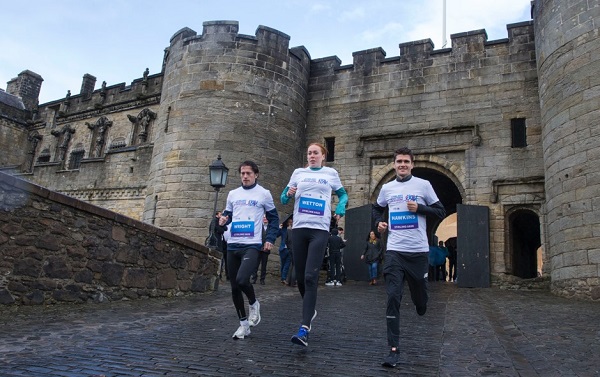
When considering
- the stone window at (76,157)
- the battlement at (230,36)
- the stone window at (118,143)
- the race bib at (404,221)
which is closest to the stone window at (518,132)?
the battlement at (230,36)

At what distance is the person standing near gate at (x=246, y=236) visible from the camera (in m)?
4.87

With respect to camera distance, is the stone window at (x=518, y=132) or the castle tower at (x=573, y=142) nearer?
the castle tower at (x=573, y=142)

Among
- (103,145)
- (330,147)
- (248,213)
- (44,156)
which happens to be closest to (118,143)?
(103,145)

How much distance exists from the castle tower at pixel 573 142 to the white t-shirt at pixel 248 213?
25.4 feet

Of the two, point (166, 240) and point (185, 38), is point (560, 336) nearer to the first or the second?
point (166, 240)

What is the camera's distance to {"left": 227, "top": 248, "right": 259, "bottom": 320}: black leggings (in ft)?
15.8

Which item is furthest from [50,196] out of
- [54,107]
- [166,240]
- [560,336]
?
[54,107]

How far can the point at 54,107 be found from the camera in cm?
3189

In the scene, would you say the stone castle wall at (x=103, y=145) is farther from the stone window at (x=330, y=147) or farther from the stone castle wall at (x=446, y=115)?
the stone castle wall at (x=446, y=115)

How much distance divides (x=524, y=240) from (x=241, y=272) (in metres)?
16.4

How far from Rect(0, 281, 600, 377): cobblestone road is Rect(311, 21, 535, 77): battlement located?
9580mm

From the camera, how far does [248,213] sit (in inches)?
203

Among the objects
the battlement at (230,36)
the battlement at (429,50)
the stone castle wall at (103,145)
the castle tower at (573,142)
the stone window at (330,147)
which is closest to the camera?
the castle tower at (573,142)

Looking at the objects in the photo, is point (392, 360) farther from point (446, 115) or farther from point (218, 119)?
point (446, 115)
